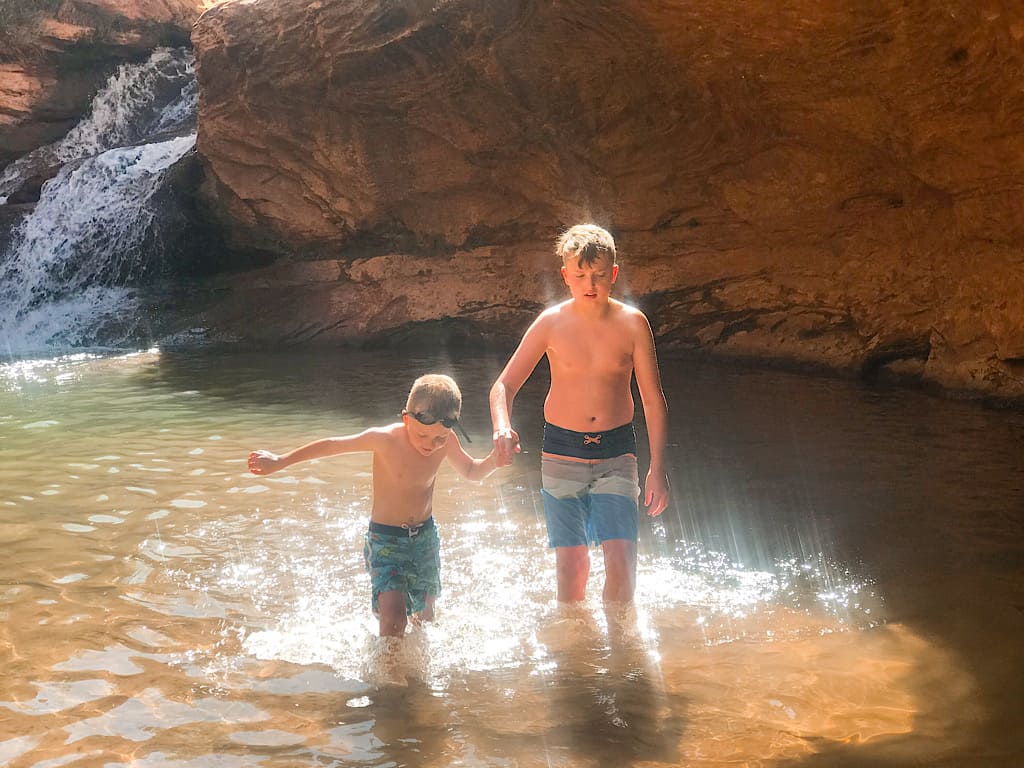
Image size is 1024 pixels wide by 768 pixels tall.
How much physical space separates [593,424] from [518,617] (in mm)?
827

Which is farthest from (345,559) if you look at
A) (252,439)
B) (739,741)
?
(252,439)

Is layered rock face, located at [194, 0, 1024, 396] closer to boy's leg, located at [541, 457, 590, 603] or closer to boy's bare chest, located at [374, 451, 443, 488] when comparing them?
boy's leg, located at [541, 457, 590, 603]

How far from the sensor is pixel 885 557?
4.65 metres

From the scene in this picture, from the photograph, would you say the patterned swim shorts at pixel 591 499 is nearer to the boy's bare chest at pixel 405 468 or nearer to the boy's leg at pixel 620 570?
the boy's leg at pixel 620 570

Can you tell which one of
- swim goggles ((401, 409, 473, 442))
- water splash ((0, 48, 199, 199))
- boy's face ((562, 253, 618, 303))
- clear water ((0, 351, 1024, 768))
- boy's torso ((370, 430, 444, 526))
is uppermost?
water splash ((0, 48, 199, 199))

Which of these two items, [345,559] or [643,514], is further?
[643,514]

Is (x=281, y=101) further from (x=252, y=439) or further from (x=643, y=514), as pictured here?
(x=643, y=514)

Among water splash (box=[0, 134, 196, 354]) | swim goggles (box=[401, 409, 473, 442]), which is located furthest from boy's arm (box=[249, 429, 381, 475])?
water splash (box=[0, 134, 196, 354])

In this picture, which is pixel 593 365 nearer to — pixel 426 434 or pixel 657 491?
pixel 657 491

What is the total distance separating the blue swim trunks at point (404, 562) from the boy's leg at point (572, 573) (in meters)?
0.49

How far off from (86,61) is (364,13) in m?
7.83

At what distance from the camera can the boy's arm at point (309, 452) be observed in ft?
12.1

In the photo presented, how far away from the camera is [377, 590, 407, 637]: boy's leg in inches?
147

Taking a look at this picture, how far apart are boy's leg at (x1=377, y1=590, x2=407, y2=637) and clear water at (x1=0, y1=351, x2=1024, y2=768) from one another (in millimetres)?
84
